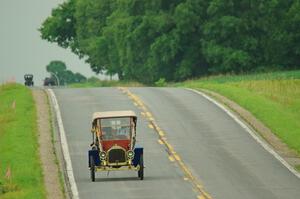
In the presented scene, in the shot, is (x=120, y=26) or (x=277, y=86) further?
(x=120, y=26)

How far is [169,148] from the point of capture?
38.6 meters

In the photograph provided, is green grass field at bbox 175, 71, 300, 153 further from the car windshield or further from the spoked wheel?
the car windshield

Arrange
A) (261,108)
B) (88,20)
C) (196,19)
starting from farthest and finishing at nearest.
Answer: (88,20) → (196,19) → (261,108)

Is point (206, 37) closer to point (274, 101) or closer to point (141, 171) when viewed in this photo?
point (274, 101)

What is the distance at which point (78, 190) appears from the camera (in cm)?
3042

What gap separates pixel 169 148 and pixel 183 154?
1316 mm

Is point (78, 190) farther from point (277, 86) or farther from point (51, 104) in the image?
point (277, 86)

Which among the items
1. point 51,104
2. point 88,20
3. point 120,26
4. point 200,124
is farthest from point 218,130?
point 88,20

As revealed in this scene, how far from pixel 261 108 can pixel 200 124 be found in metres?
5.01

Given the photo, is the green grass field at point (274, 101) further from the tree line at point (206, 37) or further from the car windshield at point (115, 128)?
the tree line at point (206, 37)

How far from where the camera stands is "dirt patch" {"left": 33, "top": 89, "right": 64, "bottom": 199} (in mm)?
30302

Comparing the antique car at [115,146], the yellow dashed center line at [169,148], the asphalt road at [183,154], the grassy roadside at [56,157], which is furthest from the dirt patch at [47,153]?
the yellow dashed center line at [169,148]

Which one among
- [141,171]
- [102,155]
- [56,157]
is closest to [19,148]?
[56,157]

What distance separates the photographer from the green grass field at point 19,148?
98.2 feet
